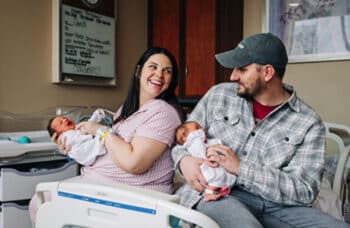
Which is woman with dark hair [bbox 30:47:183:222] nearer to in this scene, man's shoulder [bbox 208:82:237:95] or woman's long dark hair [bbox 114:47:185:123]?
woman's long dark hair [bbox 114:47:185:123]

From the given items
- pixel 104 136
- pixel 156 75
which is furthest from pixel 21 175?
pixel 156 75

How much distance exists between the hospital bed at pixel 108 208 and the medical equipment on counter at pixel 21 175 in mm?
492

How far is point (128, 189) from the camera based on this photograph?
1117 millimetres

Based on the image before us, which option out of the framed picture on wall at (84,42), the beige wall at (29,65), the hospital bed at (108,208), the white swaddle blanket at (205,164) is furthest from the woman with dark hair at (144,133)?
the framed picture on wall at (84,42)

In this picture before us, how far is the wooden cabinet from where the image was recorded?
8.98ft

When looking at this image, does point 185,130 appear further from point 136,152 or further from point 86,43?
point 86,43

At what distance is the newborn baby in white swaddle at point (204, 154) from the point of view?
4.14 feet

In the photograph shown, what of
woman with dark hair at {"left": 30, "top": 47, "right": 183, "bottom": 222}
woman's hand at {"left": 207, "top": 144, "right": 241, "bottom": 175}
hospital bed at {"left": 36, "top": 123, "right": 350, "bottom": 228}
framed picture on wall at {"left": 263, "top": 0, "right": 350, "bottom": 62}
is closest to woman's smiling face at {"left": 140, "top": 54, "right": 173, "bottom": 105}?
woman with dark hair at {"left": 30, "top": 47, "right": 183, "bottom": 222}

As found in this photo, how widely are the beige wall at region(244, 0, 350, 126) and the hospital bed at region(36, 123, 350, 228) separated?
187 centimetres

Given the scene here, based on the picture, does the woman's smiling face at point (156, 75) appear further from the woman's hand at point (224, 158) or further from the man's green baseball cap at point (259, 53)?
the woman's hand at point (224, 158)

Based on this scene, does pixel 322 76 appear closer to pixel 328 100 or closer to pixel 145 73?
pixel 328 100

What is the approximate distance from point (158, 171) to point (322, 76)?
1.66 m

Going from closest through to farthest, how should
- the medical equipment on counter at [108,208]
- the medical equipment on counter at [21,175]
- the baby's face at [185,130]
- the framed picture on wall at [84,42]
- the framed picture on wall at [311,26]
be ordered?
the medical equipment on counter at [108,208], the baby's face at [185,130], the medical equipment on counter at [21,175], the framed picture on wall at [311,26], the framed picture on wall at [84,42]

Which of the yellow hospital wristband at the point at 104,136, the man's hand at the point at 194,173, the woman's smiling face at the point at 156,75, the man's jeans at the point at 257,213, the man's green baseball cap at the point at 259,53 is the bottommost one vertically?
the man's jeans at the point at 257,213
